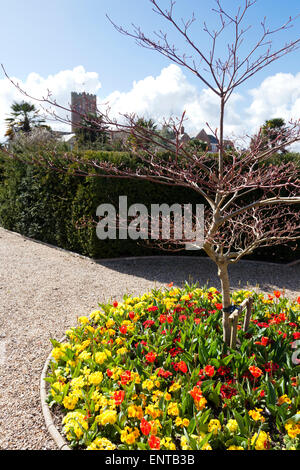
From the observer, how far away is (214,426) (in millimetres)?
2041

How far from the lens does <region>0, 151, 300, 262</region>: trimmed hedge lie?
691cm

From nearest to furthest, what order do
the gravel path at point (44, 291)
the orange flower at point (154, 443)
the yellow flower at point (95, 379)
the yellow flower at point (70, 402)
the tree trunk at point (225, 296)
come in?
1. the orange flower at point (154, 443)
2. the yellow flower at point (70, 402)
3. the yellow flower at point (95, 379)
4. the gravel path at point (44, 291)
5. the tree trunk at point (225, 296)


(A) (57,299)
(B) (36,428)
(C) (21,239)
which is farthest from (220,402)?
(C) (21,239)

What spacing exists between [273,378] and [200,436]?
0.90 meters

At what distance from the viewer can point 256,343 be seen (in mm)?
2867

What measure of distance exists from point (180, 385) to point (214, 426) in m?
0.43

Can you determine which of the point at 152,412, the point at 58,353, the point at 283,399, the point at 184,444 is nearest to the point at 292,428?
the point at 283,399

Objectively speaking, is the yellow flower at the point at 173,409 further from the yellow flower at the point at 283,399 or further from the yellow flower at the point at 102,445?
the yellow flower at the point at 283,399

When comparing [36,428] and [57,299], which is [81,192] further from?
[36,428]

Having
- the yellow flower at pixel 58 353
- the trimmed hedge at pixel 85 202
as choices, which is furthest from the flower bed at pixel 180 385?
the trimmed hedge at pixel 85 202

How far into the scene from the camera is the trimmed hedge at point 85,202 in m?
6.91

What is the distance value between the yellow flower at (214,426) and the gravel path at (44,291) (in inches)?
47.4

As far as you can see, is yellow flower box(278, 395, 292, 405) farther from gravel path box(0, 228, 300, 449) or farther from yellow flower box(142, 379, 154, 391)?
gravel path box(0, 228, 300, 449)

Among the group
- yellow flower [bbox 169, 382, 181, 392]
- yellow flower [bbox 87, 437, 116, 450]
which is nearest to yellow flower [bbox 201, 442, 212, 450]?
yellow flower [bbox 169, 382, 181, 392]
